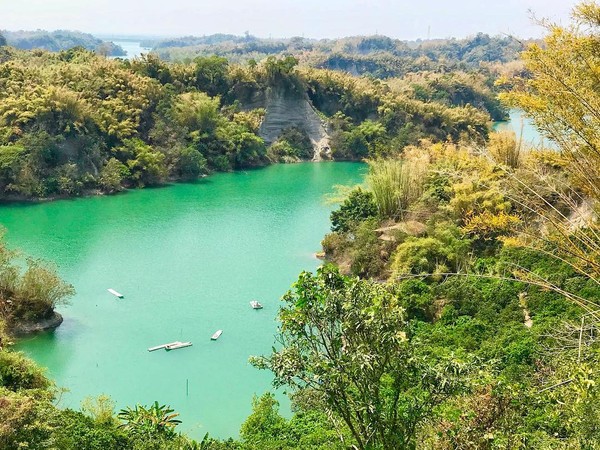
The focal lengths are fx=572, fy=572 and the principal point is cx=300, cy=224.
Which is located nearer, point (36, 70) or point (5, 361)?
point (5, 361)

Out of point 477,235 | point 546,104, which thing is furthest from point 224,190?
point 546,104

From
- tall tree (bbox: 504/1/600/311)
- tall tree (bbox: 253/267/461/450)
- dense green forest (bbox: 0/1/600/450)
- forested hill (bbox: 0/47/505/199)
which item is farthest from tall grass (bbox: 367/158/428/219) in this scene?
tall tree (bbox: 253/267/461/450)

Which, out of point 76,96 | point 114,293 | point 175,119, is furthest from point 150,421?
point 175,119

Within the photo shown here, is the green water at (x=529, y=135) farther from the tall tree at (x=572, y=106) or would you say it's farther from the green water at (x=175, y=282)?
the green water at (x=175, y=282)

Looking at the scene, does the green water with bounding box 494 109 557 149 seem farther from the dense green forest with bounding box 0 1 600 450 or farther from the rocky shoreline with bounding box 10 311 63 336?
the rocky shoreline with bounding box 10 311 63 336

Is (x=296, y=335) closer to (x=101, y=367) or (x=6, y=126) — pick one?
(x=101, y=367)

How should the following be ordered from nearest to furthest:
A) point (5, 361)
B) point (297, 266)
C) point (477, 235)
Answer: point (5, 361)
point (477, 235)
point (297, 266)

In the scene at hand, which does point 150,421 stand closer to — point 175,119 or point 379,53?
point 175,119
